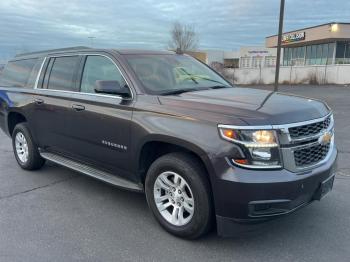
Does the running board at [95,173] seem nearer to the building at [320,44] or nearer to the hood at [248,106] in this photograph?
the hood at [248,106]

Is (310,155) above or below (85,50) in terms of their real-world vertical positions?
below

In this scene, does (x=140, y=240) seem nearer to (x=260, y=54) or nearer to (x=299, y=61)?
(x=299, y=61)

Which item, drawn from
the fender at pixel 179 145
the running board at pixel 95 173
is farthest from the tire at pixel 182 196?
A: the running board at pixel 95 173

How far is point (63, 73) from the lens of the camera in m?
5.37

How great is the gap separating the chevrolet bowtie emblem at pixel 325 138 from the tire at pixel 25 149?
4.28m

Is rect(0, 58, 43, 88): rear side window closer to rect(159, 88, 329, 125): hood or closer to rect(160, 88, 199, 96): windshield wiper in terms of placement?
rect(160, 88, 199, 96): windshield wiper

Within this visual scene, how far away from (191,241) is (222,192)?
77 centimetres

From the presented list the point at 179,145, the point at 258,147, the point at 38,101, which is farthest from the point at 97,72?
the point at 258,147

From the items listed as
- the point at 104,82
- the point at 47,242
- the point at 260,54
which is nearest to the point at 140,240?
the point at 47,242

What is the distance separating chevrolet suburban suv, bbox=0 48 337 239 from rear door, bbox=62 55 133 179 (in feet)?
0.05

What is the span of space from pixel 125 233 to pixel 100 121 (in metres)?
1.34

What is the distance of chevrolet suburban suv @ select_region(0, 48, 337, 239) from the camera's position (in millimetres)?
3285

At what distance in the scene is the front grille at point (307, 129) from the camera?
339cm

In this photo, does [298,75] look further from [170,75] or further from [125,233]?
[125,233]
